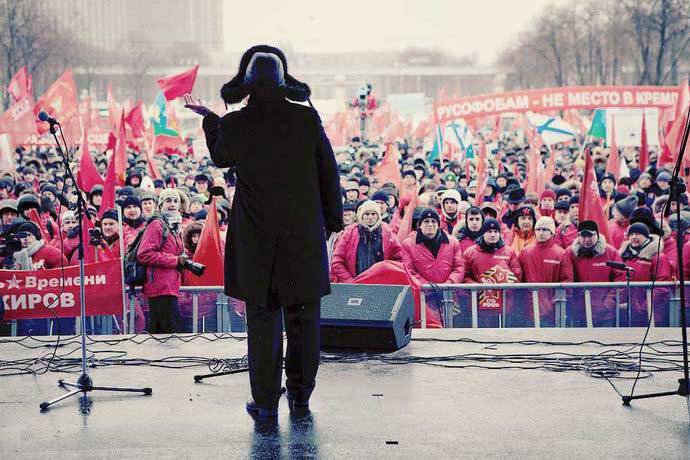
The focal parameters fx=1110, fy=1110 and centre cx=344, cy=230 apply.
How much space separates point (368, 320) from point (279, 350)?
65.3 inches

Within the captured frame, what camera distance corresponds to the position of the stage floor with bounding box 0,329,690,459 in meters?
4.82

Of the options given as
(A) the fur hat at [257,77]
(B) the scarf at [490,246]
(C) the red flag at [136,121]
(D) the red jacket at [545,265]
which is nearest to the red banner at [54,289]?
(A) the fur hat at [257,77]

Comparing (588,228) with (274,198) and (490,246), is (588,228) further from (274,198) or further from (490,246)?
(274,198)

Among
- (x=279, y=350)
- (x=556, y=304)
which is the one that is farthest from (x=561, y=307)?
(x=279, y=350)

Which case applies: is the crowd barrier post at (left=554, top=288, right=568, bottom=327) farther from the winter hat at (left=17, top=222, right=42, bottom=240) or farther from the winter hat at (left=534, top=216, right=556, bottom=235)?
the winter hat at (left=17, top=222, right=42, bottom=240)

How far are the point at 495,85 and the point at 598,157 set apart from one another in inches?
3322

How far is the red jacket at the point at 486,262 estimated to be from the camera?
9.34 meters

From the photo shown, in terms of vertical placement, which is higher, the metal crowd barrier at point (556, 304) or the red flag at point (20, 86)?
the red flag at point (20, 86)

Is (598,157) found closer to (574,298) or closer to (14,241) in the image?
(574,298)

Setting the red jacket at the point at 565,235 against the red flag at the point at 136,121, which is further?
the red flag at the point at 136,121

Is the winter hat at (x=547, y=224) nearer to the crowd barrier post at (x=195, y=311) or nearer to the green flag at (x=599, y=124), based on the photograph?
the crowd barrier post at (x=195, y=311)

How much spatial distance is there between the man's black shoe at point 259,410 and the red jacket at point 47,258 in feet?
14.2

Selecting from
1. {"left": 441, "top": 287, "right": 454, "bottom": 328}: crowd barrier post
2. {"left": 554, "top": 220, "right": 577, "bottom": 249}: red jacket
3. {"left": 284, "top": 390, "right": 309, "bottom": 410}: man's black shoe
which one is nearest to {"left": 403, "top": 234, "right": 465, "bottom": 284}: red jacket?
{"left": 441, "top": 287, "right": 454, "bottom": 328}: crowd barrier post

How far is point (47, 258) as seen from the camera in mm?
9453
